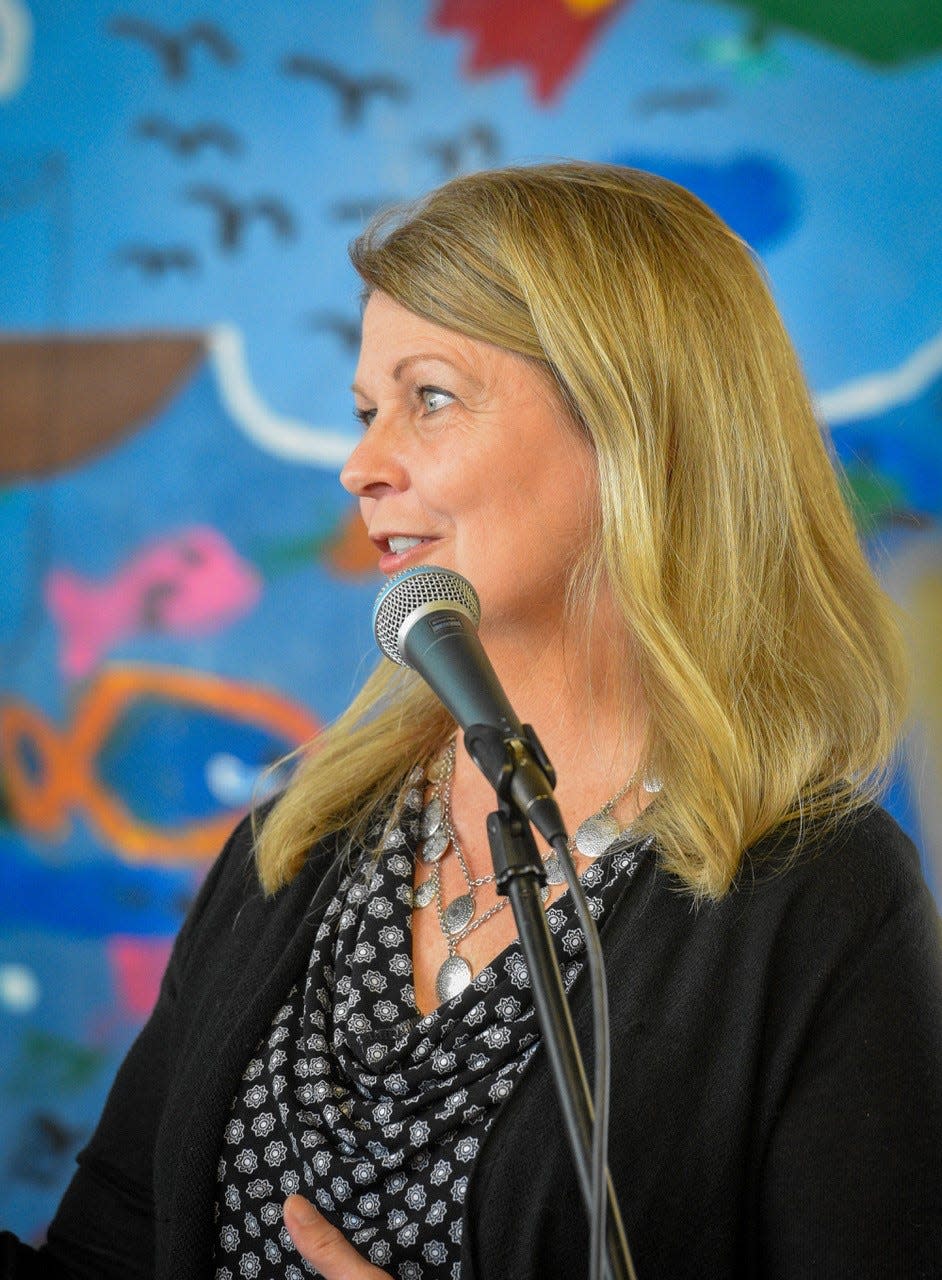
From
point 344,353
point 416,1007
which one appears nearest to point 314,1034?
point 416,1007

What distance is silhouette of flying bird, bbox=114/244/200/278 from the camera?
2553mm

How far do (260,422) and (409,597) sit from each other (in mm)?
1692

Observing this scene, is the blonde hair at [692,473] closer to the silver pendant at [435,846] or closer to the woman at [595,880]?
the woman at [595,880]

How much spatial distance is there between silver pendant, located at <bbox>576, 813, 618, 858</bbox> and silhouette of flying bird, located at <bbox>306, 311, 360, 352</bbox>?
1465 mm

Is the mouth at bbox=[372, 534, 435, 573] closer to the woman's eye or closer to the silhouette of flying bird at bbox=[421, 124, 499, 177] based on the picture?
the woman's eye

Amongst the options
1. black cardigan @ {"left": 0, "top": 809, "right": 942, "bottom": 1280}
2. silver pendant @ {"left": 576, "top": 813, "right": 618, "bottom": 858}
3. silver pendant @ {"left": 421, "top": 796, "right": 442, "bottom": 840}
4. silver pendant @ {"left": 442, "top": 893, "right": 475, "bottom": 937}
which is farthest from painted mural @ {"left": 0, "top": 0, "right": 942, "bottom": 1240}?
black cardigan @ {"left": 0, "top": 809, "right": 942, "bottom": 1280}

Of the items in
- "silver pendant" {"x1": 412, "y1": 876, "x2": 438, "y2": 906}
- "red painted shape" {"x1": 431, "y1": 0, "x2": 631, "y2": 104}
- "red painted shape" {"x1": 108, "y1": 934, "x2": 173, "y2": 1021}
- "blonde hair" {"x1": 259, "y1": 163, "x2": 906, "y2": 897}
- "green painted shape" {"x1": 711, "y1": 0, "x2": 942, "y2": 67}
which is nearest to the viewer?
"blonde hair" {"x1": 259, "y1": 163, "x2": 906, "y2": 897}

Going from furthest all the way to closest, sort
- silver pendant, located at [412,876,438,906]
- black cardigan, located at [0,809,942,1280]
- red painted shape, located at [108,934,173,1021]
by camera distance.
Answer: red painted shape, located at [108,934,173,1021]
silver pendant, located at [412,876,438,906]
black cardigan, located at [0,809,942,1280]

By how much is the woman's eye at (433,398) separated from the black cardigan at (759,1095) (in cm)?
53

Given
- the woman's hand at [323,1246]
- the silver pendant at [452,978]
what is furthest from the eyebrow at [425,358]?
the woman's hand at [323,1246]

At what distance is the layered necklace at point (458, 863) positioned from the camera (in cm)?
129

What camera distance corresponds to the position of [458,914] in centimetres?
135

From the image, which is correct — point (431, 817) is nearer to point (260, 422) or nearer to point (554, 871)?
point (554, 871)

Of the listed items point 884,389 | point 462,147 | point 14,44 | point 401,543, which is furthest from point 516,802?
point 14,44
